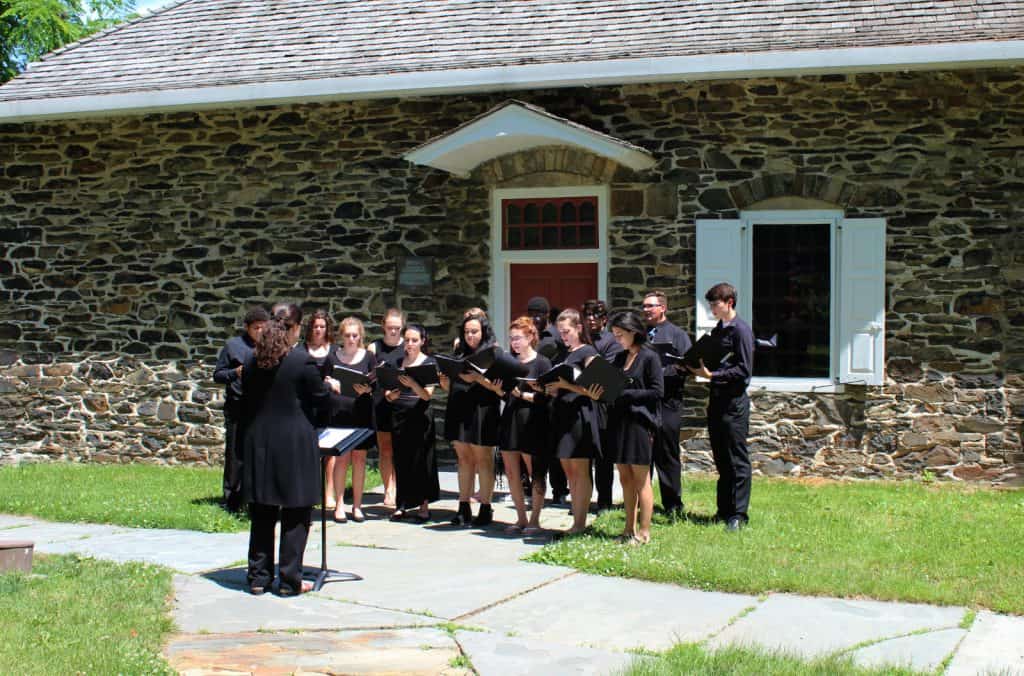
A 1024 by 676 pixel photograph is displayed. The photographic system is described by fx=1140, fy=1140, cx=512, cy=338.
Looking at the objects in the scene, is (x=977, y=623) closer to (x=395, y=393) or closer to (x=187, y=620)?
(x=187, y=620)

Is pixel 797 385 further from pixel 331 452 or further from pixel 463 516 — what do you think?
pixel 331 452

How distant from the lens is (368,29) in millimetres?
13039

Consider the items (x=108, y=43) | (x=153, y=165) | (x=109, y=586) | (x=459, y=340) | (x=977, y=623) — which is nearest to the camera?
(x=977, y=623)

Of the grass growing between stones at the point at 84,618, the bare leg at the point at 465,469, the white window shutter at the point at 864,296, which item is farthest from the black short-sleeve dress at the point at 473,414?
the white window shutter at the point at 864,296

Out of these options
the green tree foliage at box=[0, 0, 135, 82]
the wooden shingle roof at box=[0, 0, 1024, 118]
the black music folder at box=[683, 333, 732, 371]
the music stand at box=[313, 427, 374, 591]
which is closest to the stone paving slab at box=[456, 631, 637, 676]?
the music stand at box=[313, 427, 374, 591]

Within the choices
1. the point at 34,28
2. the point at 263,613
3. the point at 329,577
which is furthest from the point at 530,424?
the point at 34,28

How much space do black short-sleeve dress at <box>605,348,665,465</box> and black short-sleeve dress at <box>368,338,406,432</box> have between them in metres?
2.22

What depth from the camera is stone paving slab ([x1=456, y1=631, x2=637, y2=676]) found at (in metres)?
5.19

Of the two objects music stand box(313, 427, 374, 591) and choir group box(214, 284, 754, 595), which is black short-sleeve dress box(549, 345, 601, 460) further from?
music stand box(313, 427, 374, 591)

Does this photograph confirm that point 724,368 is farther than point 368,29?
No

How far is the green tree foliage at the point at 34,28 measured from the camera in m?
21.8

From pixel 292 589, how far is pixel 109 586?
104 centimetres

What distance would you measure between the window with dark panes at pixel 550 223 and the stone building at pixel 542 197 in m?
0.03

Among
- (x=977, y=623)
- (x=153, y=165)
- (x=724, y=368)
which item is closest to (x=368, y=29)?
(x=153, y=165)
